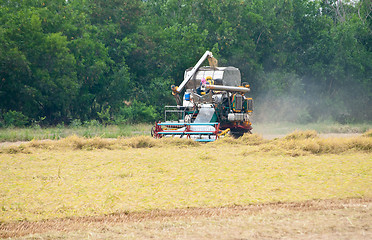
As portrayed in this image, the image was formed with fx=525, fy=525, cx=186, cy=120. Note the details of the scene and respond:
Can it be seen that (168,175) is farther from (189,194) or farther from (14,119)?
(14,119)

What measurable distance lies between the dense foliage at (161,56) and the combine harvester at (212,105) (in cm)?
1033

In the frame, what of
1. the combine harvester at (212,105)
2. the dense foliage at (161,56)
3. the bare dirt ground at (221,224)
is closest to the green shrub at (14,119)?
the dense foliage at (161,56)

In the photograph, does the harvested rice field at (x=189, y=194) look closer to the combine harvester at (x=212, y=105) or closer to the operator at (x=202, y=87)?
the combine harvester at (x=212, y=105)

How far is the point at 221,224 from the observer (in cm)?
704

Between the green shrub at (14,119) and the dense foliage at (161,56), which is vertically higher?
the dense foliage at (161,56)

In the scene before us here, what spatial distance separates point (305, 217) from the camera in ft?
24.2

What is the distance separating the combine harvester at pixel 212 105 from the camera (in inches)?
758

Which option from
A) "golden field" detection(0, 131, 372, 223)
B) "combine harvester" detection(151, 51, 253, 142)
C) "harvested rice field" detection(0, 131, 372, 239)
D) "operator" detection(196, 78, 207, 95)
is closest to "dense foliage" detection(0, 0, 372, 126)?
"combine harvester" detection(151, 51, 253, 142)

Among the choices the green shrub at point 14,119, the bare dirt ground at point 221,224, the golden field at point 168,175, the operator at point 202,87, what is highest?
the operator at point 202,87

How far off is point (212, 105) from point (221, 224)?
522 inches

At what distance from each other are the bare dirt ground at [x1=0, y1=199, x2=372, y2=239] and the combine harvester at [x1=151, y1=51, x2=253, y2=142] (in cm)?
1073

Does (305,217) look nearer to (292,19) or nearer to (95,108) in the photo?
(95,108)

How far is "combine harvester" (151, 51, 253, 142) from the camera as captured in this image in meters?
19.2

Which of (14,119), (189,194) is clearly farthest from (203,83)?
(189,194)
